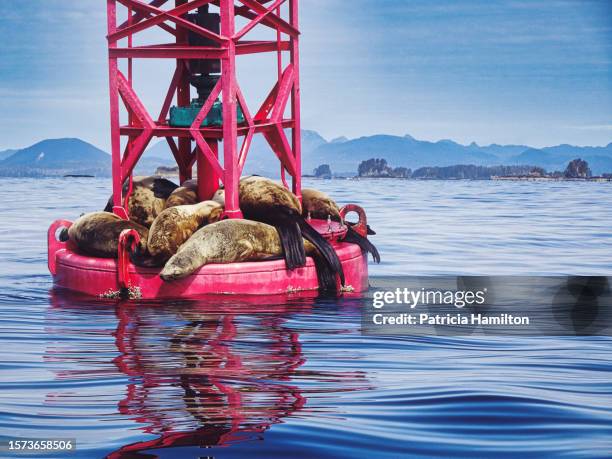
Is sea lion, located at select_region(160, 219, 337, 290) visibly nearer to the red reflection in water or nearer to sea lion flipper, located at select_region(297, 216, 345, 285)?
sea lion flipper, located at select_region(297, 216, 345, 285)

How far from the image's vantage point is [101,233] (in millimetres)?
14695

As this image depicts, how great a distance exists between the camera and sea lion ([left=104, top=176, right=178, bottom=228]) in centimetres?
1614

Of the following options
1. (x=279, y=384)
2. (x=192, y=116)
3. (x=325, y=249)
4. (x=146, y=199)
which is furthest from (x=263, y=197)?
(x=279, y=384)

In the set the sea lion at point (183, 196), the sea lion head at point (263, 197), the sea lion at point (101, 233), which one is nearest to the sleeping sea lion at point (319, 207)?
the sea lion head at point (263, 197)

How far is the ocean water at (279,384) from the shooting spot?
6047 millimetres

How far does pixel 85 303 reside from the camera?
1372cm

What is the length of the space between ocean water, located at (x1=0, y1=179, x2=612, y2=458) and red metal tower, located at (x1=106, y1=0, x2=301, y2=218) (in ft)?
8.81

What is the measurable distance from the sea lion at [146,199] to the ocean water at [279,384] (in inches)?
79.2

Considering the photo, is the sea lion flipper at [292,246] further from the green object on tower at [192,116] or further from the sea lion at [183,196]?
the green object on tower at [192,116]

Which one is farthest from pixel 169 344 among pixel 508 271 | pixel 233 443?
pixel 508 271

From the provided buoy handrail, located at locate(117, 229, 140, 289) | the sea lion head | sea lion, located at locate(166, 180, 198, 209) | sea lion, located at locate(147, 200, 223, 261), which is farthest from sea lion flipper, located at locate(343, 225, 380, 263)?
buoy handrail, located at locate(117, 229, 140, 289)

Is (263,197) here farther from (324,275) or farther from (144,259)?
(144,259)

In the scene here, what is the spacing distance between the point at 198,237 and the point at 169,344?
147 inches

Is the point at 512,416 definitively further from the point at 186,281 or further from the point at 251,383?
the point at 186,281
